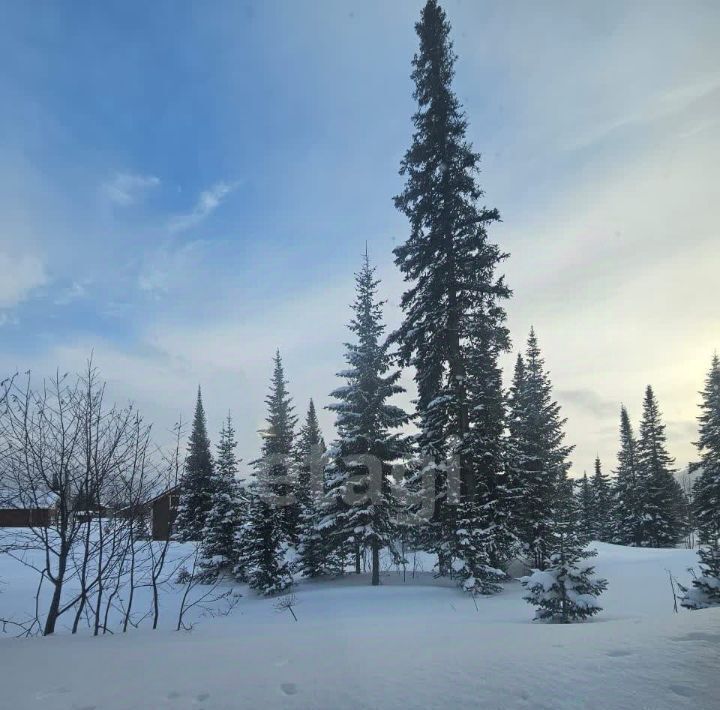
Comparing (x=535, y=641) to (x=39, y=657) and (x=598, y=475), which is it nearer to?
(x=39, y=657)

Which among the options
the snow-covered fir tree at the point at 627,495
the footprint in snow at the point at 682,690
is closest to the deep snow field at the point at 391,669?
the footprint in snow at the point at 682,690

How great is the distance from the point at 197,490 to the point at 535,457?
2283cm

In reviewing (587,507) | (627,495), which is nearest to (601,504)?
(587,507)

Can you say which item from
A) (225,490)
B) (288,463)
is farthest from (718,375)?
(225,490)

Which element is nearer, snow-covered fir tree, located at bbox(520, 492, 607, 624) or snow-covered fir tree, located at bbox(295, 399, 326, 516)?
snow-covered fir tree, located at bbox(520, 492, 607, 624)

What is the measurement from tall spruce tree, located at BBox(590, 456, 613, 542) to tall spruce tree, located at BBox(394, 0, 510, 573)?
129ft

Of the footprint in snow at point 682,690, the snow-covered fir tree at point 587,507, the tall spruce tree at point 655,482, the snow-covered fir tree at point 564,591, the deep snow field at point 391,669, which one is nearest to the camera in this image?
the footprint in snow at point 682,690

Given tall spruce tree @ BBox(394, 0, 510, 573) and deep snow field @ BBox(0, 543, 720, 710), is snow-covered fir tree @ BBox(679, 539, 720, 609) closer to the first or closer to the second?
deep snow field @ BBox(0, 543, 720, 710)

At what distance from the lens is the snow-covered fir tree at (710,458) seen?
2855 centimetres

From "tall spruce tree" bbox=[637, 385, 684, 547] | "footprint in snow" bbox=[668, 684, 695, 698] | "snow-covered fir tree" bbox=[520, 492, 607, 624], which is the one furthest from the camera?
"tall spruce tree" bbox=[637, 385, 684, 547]

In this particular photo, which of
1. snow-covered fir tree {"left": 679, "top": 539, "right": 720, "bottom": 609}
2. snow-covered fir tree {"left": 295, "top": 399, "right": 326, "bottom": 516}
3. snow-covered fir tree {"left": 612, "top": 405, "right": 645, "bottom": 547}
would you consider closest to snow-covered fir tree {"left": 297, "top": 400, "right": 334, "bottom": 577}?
snow-covered fir tree {"left": 295, "top": 399, "right": 326, "bottom": 516}

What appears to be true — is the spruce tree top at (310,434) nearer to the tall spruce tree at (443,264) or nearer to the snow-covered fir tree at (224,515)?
the snow-covered fir tree at (224,515)

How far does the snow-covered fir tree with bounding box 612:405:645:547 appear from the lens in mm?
38562

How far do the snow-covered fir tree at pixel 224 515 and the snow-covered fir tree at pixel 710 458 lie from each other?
29.7m
